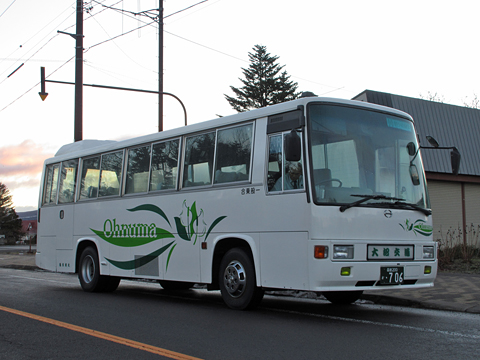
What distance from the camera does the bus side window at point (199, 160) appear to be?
9430mm

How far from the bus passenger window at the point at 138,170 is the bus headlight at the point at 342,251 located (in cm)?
473

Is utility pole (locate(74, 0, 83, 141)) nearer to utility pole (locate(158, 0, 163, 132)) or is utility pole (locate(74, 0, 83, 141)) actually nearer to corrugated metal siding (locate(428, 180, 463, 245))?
utility pole (locate(158, 0, 163, 132))

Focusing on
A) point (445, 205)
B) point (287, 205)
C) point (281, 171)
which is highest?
point (445, 205)

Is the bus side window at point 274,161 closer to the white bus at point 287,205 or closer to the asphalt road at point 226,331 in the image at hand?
the white bus at point 287,205

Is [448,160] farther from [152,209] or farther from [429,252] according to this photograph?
[152,209]


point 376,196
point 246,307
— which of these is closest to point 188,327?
point 246,307

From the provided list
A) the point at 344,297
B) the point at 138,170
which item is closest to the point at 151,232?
the point at 138,170

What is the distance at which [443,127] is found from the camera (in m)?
27.1

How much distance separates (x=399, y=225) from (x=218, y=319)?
2932mm

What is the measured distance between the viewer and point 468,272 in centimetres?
1403

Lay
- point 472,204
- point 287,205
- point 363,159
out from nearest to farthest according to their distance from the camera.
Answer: point 287,205 → point 363,159 → point 472,204

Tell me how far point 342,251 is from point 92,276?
684 cm

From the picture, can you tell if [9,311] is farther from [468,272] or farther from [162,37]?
[162,37]

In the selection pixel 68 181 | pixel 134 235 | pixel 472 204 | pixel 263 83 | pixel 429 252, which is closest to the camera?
pixel 429 252
